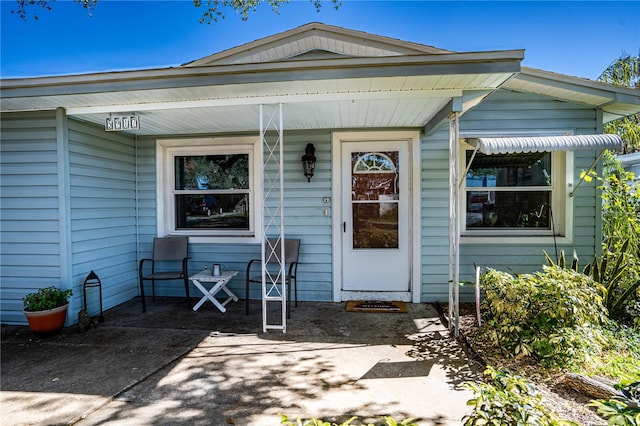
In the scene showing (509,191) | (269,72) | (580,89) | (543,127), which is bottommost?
(509,191)

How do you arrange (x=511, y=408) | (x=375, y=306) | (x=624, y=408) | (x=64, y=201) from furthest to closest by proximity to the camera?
(x=375, y=306), (x=64, y=201), (x=511, y=408), (x=624, y=408)

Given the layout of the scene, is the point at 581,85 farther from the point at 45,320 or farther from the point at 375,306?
the point at 45,320

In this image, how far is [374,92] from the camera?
3221mm

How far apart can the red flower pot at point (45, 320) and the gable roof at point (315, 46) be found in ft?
10.1

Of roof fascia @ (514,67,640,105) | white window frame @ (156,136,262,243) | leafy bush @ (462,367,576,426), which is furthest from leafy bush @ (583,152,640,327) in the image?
white window frame @ (156,136,262,243)

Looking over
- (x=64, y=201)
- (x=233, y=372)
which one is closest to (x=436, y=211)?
(x=233, y=372)

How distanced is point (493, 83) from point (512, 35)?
4.70 metres

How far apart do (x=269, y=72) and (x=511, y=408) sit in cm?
278

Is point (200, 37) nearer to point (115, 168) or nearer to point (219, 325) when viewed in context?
point (115, 168)

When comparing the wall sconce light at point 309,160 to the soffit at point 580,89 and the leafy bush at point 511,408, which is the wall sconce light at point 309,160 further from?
the leafy bush at point 511,408

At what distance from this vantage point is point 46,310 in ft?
11.4

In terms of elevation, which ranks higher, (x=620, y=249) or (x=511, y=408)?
(x=620, y=249)

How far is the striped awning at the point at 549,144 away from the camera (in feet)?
11.9

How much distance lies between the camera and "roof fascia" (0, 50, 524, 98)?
2740mm
